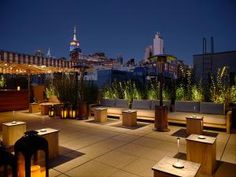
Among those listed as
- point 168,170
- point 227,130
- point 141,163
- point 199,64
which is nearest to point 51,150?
point 141,163

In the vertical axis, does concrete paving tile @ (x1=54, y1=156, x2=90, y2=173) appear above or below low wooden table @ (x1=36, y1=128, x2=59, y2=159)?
below

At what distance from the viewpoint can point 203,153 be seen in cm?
289

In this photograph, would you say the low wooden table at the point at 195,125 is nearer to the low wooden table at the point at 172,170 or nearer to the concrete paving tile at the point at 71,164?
the concrete paving tile at the point at 71,164

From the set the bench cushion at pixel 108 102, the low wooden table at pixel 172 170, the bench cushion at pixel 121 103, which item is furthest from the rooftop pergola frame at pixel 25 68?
the low wooden table at pixel 172 170

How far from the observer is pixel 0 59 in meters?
8.61

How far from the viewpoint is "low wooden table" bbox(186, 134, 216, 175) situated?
286 cm

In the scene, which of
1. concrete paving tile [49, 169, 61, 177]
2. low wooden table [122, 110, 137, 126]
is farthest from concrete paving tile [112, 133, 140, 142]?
concrete paving tile [49, 169, 61, 177]

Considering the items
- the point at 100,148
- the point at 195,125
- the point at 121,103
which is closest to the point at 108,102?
the point at 121,103

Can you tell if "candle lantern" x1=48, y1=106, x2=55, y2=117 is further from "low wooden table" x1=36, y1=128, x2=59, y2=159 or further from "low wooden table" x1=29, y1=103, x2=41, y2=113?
"low wooden table" x1=36, y1=128, x2=59, y2=159

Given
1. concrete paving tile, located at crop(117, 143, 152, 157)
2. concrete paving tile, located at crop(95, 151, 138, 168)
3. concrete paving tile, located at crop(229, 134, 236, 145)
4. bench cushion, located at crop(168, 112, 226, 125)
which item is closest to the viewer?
concrete paving tile, located at crop(95, 151, 138, 168)

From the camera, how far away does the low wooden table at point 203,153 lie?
286 cm

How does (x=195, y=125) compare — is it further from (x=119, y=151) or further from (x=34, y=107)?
(x=34, y=107)

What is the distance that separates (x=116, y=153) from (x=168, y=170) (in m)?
→ 1.84

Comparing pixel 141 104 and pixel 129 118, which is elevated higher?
pixel 141 104
